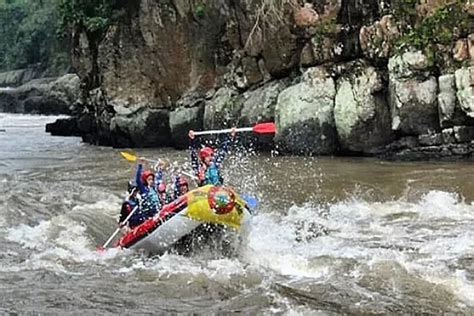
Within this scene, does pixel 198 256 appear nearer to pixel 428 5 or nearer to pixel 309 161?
pixel 309 161

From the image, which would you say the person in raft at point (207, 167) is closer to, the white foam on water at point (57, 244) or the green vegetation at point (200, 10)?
the white foam on water at point (57, 244)

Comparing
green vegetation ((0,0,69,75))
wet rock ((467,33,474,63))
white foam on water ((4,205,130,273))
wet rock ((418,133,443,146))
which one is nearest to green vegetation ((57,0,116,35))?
wet rock ((418,133,443,146))

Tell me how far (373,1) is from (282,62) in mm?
2573

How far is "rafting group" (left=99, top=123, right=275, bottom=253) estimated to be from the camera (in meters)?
7.64

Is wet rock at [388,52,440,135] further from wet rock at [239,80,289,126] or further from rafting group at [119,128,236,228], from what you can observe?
rafting group at [119,128,236,228]

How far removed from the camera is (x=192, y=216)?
7.66 m

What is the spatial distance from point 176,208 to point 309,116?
8.01 metres

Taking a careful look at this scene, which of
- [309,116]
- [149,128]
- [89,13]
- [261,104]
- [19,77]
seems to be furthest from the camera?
[19,77]

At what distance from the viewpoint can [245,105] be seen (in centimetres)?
1719

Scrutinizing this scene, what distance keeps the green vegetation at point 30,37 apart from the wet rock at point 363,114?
104 feet

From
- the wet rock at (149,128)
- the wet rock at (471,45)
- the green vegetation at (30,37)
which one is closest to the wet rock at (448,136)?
the wet rock at (471,45)

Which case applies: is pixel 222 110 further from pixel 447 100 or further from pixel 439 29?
pixel 447 100

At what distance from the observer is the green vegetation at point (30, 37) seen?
46562 millimetres

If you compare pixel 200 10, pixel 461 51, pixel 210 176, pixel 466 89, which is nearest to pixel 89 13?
pixel 200 10
